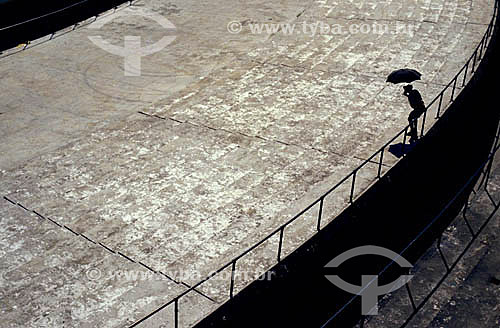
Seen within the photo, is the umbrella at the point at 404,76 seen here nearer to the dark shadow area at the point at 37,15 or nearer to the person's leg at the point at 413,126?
the person's leg at the point at 413,126

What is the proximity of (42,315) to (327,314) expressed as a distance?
17.7 ft

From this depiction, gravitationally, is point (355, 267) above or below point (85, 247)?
below

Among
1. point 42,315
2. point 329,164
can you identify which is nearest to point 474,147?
point 329,164

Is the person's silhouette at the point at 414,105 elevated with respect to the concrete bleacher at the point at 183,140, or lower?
elevated

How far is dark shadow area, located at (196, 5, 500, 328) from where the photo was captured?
10773 millimetres

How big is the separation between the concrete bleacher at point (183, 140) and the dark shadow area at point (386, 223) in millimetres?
397

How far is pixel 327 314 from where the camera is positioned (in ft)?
40.9

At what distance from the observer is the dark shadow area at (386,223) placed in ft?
35.3

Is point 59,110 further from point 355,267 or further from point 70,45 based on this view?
point 355,267

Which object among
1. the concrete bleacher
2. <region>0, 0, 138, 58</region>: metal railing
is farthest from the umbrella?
<region>0, 0, 138, 58</region>: metal railing

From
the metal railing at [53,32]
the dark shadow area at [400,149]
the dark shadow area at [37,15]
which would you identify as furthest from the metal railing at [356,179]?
the dark shadow area at [37,15]

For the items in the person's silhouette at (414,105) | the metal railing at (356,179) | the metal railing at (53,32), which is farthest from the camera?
the metal railing at (53,32)

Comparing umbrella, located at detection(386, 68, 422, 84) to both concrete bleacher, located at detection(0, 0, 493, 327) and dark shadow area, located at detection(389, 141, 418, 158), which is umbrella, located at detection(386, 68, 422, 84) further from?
concrete bleacher, located at detection(0, 0, 493, 327)

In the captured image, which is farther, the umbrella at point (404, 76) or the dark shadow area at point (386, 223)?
the umbrella at point (404, 76)
